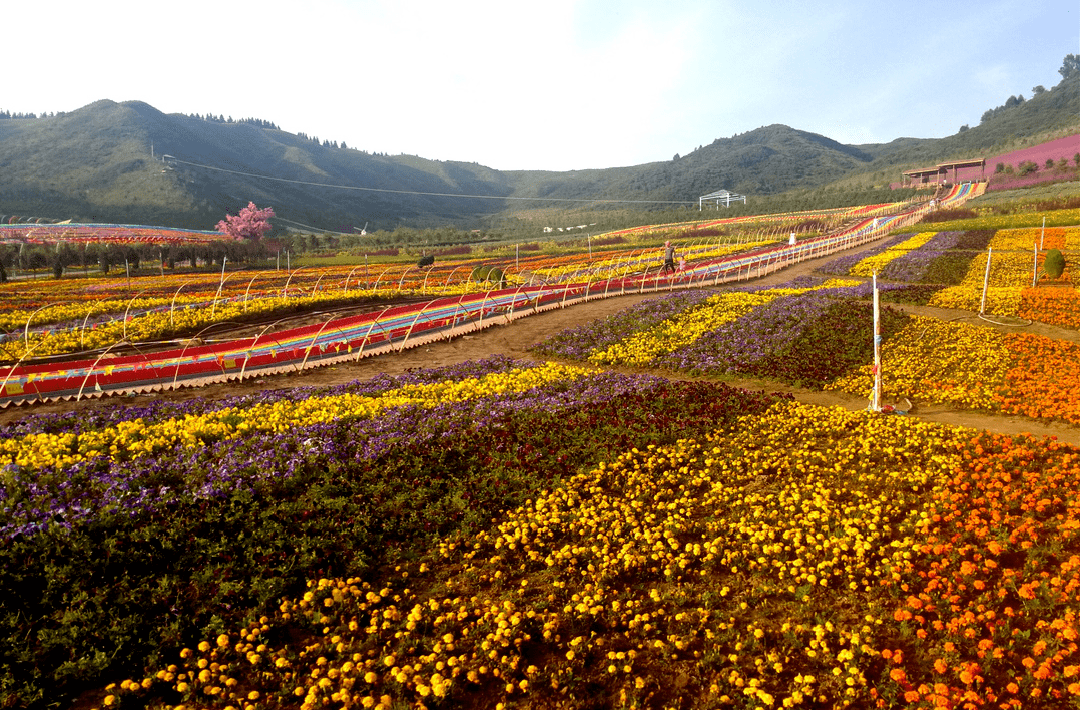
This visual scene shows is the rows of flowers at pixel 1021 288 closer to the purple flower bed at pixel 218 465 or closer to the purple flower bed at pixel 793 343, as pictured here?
the purple flower bed at pixel 793 343

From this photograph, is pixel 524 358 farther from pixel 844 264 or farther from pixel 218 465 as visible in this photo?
pixel 844 264

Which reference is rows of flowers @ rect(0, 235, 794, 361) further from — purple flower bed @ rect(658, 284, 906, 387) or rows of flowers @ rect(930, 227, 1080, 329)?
rows of flowers @ rect(930, 227, 1080, 329)

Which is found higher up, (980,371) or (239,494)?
(239,494)

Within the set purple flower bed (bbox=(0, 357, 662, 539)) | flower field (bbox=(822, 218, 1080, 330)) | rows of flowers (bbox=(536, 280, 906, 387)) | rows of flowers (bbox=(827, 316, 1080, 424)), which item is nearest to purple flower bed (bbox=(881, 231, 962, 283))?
flower field (bbox=(822, 218, 1080, 330))

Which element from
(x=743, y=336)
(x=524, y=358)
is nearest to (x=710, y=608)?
(x=524, y=358)

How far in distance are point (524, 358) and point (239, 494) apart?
13637 mm

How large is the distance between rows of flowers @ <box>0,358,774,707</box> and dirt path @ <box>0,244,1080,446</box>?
2.36m

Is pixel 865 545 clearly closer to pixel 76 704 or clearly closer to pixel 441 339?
pixel 76 704

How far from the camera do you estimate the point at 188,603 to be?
7.38 meters

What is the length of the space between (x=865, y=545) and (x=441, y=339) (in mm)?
19336

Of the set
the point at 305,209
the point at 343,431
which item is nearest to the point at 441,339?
the point at 343,431

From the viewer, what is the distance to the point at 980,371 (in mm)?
17234

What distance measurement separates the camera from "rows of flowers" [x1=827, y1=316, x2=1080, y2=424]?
1466 cm

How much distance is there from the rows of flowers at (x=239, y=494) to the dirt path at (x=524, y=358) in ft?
7.76
